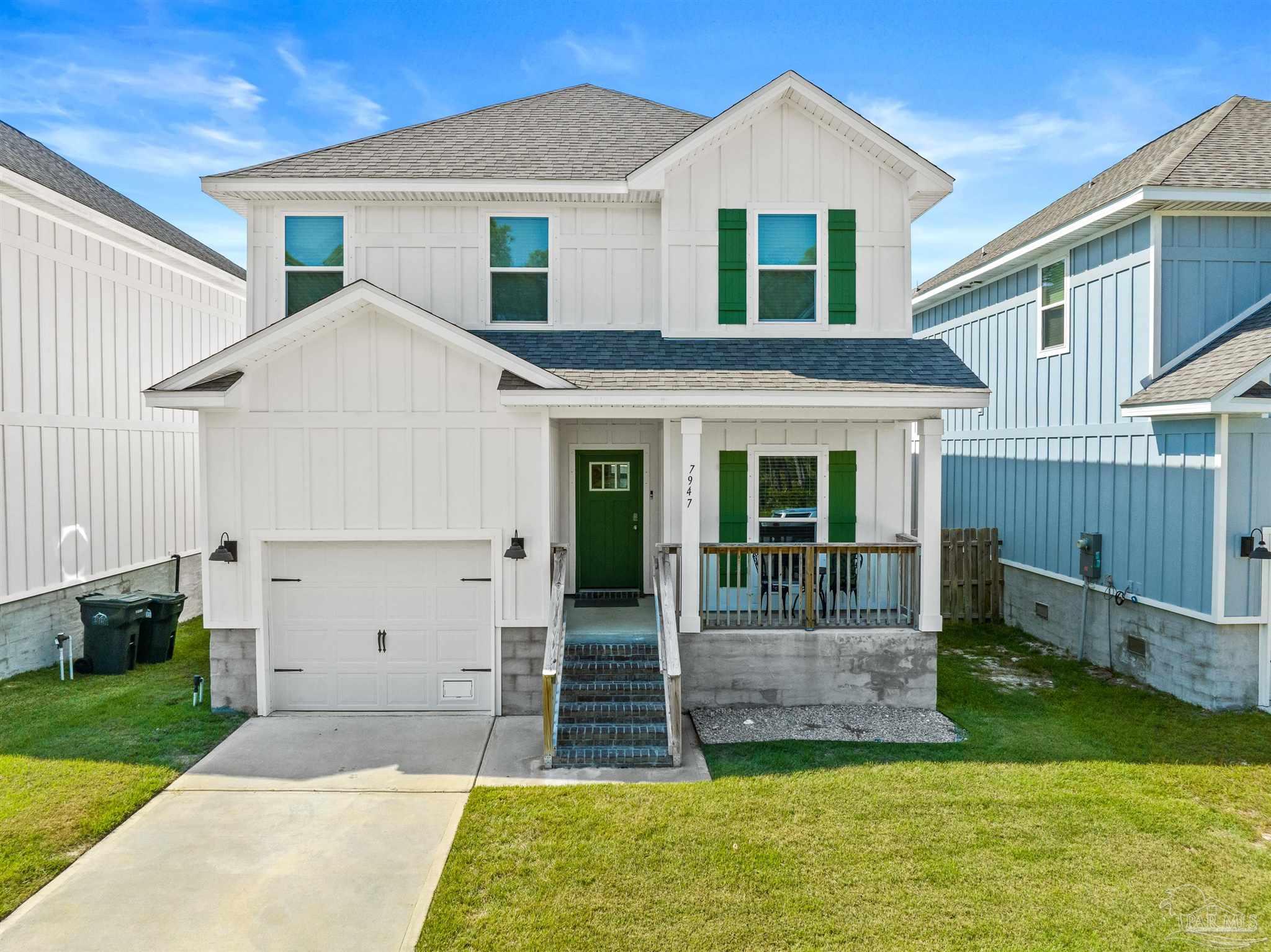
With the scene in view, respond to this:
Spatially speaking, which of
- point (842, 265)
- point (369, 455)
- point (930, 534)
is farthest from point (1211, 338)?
point (369, 455)

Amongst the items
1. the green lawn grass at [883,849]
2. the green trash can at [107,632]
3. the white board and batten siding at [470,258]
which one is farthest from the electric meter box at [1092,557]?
the green trash can at [107,632]

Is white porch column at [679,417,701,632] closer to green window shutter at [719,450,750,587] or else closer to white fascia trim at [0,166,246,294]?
green window shutter at [719,450,750,587]

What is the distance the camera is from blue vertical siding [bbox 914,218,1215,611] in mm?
8992

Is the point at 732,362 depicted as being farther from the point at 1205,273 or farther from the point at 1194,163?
the point at 1194,163

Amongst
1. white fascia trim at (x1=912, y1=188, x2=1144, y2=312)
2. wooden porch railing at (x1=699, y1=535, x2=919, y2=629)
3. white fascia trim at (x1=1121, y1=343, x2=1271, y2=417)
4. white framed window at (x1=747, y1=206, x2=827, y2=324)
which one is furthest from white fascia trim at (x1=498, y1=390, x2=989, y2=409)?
white fascia trim at (x1=912, y1=188, x2=1144, y2=312)

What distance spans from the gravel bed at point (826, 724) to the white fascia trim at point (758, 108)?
648 centimetres

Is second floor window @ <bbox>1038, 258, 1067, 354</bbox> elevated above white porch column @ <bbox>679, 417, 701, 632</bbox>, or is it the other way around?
second floor window @ <bbox>1038, 258, 1067, 354</bbox>

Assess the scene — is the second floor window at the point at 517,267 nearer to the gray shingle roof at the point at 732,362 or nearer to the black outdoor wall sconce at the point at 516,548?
the gray shingle roof at the point at 732,362

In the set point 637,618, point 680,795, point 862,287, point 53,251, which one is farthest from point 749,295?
point 53,251

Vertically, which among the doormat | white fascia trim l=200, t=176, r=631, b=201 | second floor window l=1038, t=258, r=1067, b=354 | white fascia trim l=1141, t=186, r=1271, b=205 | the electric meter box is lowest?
the doormat

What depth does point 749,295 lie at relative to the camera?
32.0 feet

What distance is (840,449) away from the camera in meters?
9.62

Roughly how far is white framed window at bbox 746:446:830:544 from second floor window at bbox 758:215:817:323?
1.87m

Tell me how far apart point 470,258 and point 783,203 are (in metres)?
4.11
